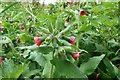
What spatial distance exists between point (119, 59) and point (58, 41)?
461 millimetres

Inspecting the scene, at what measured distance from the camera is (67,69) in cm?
88

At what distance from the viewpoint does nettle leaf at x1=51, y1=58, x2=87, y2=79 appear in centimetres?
87

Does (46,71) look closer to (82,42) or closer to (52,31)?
(52,31)

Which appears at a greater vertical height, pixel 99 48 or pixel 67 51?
pixel 67 51

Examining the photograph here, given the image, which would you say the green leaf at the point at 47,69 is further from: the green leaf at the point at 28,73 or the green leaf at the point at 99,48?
the green leaf at the point at 99,48

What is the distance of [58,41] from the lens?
0.90m

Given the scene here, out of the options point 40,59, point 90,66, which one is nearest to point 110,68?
point 90,66

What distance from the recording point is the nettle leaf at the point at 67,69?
0.87 meters

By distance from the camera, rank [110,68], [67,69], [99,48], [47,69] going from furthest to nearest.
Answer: [99,48]
[110,68]
[47,69]
[67,69]

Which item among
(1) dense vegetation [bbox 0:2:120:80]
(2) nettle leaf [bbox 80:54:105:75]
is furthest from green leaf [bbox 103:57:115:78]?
(2) nettle leaf [bbox 80:54:105:75]

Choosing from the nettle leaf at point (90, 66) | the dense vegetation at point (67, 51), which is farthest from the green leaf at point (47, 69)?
the nettle leaf at point (90, 66)

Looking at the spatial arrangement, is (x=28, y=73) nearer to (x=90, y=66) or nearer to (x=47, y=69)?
(x=47, y=69)

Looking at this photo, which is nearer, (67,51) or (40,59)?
(67,51)

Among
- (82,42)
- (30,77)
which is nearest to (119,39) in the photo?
(82,42)
